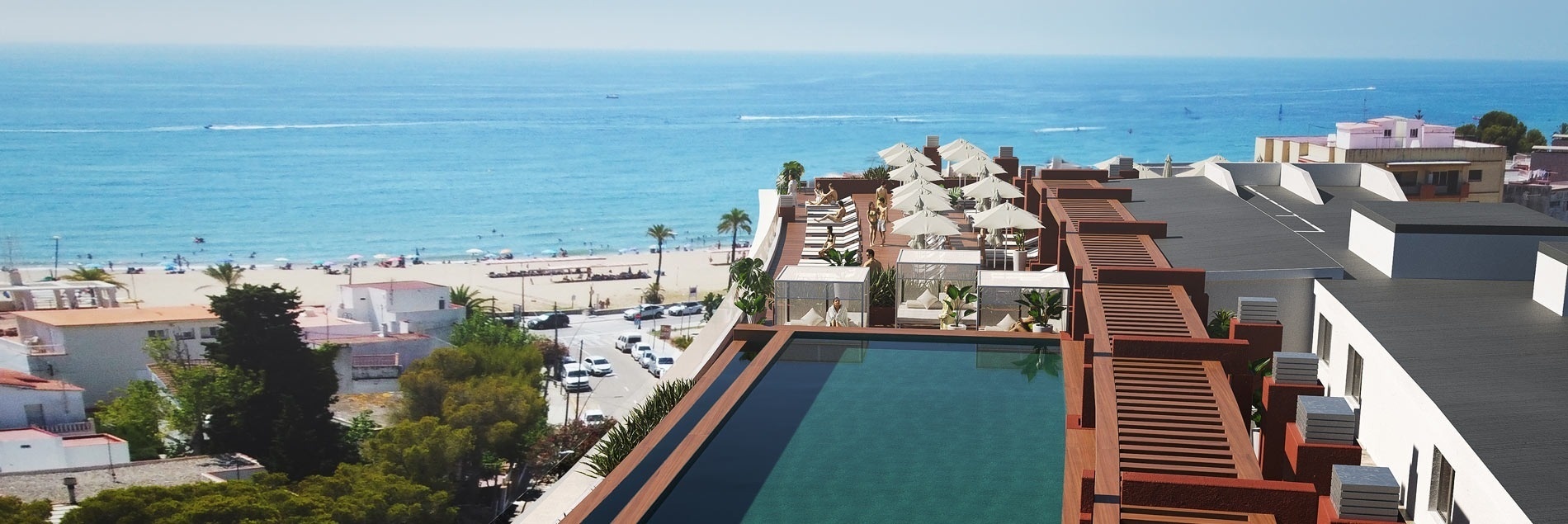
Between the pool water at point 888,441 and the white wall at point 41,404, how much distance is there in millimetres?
44565

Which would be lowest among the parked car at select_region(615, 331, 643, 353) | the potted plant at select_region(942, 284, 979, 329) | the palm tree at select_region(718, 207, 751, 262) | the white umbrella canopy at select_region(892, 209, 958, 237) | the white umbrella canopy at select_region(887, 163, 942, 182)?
the parked car at select_region(615, 331, 643, 353)

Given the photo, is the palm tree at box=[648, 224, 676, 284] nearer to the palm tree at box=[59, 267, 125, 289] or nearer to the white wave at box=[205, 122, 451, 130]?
the palm tree at box=[59, 267, 125, 289]

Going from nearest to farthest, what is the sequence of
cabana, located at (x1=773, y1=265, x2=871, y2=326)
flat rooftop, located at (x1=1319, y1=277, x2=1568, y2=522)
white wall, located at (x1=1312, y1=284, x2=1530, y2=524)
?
flat rooftop, located at (x1=1319, y1=277, x2=1568, y2=522) → white wall, located at (x1=1312, y1=284, x2=1530, y2=524) → cabana, located at (x1=773, y1=265, x2=871, y2=326)

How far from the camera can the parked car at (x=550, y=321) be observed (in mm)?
62625

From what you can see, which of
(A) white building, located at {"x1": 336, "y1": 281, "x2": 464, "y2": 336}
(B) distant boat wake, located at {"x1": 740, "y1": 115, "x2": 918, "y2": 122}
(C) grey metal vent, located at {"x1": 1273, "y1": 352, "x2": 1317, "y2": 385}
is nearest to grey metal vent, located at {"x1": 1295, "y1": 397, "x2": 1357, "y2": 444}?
(C) grey metal vent, located at {"x1": 1273, "y1": 352, "x2": 1317, "y2": 385}

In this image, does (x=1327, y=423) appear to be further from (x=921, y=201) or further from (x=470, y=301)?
(x=470, y=301)

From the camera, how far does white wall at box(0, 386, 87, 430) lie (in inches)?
1953

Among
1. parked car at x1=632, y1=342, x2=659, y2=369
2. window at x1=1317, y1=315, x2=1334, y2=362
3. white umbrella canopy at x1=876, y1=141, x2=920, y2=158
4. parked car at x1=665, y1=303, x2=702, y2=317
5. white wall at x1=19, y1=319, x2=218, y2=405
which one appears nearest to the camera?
window at x1=1317, y1=315, x2=1334, y2=362

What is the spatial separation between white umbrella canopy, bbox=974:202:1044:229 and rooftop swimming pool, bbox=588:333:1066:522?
5915 millimetres

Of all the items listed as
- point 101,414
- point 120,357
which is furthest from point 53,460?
point 120,357

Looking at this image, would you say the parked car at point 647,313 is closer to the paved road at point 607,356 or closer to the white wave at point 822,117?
the paved road at point 607,356

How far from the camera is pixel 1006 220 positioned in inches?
870

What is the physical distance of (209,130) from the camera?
14600 centimetres

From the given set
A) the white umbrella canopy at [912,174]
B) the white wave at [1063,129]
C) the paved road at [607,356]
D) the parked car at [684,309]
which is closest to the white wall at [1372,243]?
the white umbrella canopy at [912,174]
